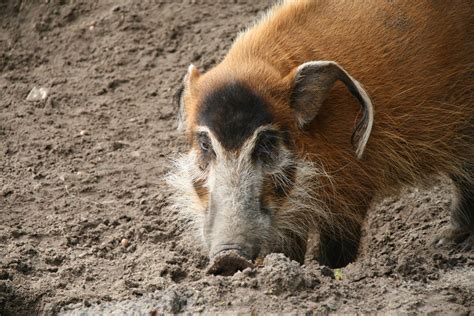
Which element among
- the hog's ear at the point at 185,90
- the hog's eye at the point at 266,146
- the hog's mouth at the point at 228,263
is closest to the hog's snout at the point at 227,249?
the hog's mouth at the point at 228,263

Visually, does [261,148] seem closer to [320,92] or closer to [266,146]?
[266,146]

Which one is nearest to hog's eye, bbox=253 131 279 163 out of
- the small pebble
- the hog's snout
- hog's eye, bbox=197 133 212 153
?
→ hog's eye, bbox=197 133 212 153

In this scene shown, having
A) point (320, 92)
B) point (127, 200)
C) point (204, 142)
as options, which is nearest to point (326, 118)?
point (320, 92)

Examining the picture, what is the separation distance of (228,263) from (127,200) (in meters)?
2.05

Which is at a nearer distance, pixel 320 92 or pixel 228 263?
pixel 228 263

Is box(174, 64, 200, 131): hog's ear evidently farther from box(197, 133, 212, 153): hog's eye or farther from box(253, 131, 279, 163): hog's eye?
box(253, 131, 279, 163): hog's eye

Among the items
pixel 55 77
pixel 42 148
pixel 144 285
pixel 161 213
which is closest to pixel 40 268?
pixel 144 285

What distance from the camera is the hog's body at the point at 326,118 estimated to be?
5559 mm

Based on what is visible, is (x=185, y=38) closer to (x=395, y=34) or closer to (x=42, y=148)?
(x=42, y=148)

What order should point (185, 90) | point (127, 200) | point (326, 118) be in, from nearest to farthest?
point (326, 118) < point (185, 90) < point (127, 200)

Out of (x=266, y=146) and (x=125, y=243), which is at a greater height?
(x=266, y=146)

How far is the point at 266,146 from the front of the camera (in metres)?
5.60

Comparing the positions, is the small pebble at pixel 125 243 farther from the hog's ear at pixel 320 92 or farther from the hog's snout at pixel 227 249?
the hog's ear at pixel 320 92

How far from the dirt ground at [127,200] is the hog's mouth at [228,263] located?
22 centimetres
